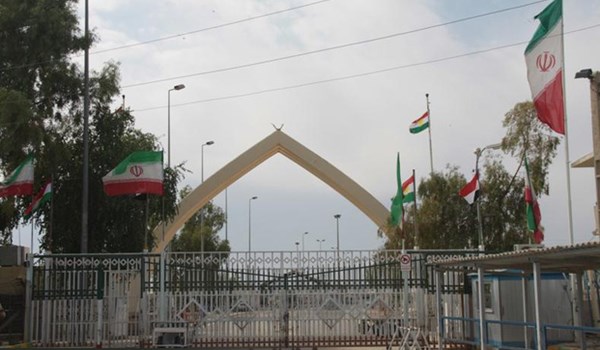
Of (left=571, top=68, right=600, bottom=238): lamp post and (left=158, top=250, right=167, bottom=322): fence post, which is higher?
(left=571, top=68, right=600, bottom=238): lamp post

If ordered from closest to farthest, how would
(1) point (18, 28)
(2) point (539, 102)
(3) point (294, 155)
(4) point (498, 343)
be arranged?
(2) point (539, 102)
(4) point (498, 343)
(1) point (18, 28)
(3) point (294, 155)

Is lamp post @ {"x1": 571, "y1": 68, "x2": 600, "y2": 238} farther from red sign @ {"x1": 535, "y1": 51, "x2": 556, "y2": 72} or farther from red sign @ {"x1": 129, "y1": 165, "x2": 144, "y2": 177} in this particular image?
red sign @ {"x1": 129, "y1": 165, "x2": 144, "y2": 177}

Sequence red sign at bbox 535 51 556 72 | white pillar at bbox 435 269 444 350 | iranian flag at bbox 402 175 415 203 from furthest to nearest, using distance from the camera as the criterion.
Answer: iranian flag at bbox 402 175 415 203, white pillar at bbox 435 269 444 350, red sign at bbox 535 51 556 72

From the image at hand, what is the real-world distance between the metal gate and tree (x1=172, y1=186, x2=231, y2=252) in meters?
48.6

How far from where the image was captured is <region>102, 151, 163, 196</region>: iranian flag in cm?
2189

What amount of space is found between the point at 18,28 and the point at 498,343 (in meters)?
18.5

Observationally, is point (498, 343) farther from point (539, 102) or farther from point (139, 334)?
point (139, 334)

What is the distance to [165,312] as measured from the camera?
1925 cm

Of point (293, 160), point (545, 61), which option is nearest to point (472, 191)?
point (545, 61)

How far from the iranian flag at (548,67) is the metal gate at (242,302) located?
465 cm

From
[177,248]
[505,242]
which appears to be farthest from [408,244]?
[177,248]

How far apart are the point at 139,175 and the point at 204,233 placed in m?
51.7

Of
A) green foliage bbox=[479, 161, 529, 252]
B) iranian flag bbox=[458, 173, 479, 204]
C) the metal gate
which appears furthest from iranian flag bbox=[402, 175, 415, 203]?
green foliage bbox=[479, 161, 529, 252]

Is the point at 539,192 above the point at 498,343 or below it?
above
